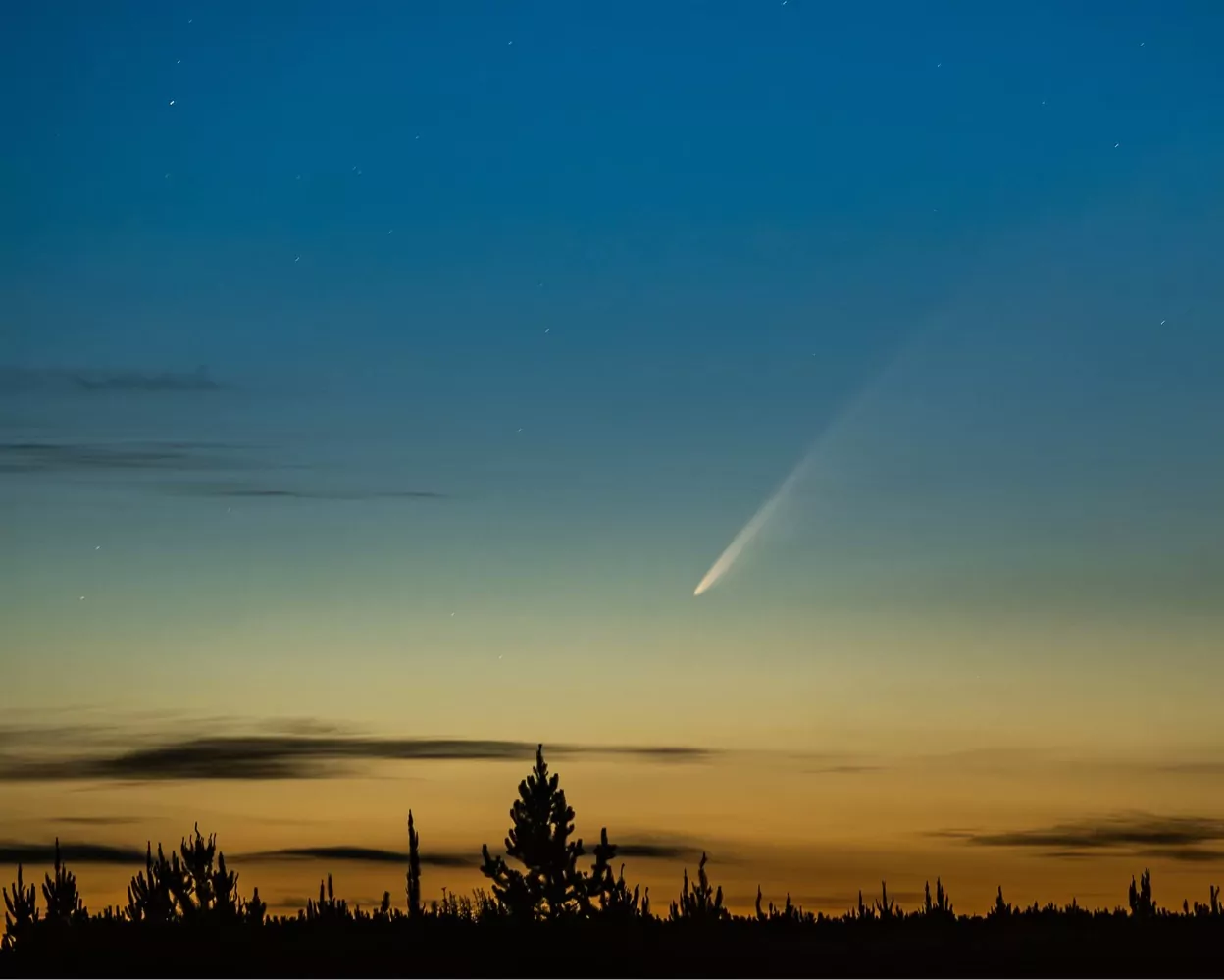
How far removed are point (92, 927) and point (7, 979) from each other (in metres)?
27.7

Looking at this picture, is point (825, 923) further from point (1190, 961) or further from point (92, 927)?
point (92, 927)

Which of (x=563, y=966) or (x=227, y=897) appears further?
(x=227, y=897)

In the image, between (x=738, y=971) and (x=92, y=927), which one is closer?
(x=738, y=971)

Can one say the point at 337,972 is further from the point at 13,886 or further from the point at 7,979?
the point at 13,886

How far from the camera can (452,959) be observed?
9344 centimetres

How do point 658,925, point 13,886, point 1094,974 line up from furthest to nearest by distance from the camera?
point 13,886 → point 658,925 → point 1094,974

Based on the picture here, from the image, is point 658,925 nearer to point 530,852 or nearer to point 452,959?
point 530,852

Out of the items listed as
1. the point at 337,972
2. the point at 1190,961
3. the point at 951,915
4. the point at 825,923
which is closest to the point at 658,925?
the point at 825,923

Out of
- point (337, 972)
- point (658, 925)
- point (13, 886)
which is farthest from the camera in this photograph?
point (13, 886)

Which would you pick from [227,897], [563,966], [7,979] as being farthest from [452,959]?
[227,897]

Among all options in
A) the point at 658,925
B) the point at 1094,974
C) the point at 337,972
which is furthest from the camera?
the point at 658,925

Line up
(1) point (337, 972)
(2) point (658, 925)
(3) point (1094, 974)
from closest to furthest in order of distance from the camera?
(3) point (1094, 974), (1) point (337, 972), (2) point (658, 925)

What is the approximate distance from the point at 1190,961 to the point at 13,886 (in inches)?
2801

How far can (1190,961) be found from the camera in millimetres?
84875
